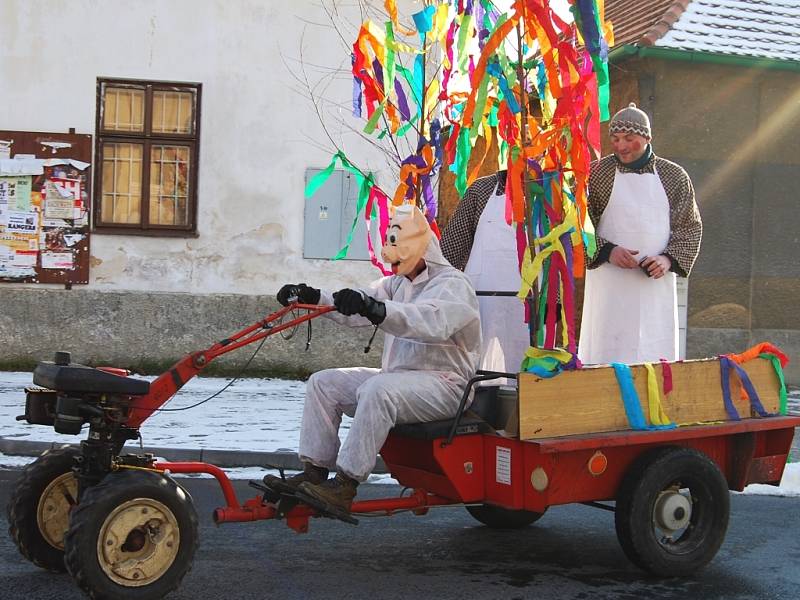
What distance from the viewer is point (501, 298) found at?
602 centimetres

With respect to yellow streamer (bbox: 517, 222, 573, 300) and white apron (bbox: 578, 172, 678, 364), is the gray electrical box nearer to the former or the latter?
white apron (bbox: 578, 172, 678, 364)

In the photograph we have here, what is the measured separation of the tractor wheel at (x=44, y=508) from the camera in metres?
4.44

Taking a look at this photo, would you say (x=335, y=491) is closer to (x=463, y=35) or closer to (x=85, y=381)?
(x=85, y=381)

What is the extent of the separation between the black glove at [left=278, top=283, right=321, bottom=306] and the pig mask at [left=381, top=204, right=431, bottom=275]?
360mm

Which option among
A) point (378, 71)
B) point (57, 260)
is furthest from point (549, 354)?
point (57, 260)

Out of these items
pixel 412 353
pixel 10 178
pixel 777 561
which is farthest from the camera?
pixel 10 178

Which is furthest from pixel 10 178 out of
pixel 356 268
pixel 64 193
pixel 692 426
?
pixel 692 426

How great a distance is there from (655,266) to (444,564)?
1897mm

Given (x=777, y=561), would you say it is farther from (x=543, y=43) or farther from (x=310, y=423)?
(x=543, y=43)

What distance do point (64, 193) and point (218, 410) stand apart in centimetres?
410

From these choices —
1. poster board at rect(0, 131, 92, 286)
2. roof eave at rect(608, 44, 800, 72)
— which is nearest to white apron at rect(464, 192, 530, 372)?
roof eave at rect(608, 44, 800, 72)

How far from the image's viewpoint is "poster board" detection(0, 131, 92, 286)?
12.3 meters

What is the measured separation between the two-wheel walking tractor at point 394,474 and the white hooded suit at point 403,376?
0.13 metres

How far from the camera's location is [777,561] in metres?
5.24
